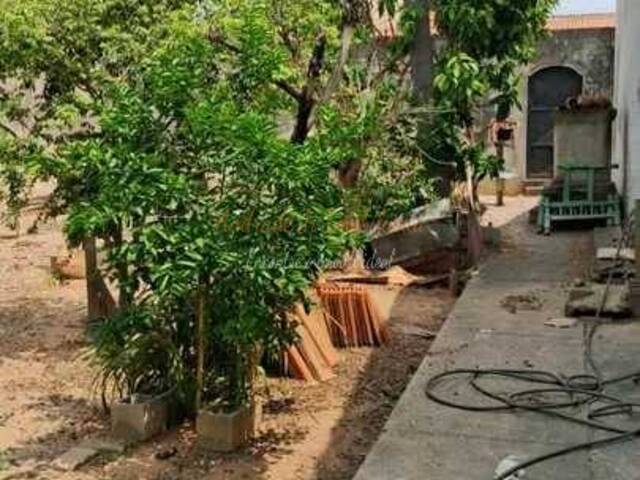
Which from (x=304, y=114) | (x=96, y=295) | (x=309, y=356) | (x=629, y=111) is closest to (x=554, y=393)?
(x=309, y=356)

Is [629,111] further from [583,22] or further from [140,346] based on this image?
[140,346]

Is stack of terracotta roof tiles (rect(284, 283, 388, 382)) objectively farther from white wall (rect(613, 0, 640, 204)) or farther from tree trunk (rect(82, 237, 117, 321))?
white wall (rect(613, 0, 640, 204))

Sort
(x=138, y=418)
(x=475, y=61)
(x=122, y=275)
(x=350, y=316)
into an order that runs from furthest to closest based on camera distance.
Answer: (x=475, y=61) < (x=350, y=316) < (x=138, y=418) < (x=122, y=275)

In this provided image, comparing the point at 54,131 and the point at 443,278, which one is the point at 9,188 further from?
the point at 443,278

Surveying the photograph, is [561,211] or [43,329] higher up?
[561,211]

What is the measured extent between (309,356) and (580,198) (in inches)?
258

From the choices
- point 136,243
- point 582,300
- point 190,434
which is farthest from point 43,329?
point 582,300

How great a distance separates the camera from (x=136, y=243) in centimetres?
424

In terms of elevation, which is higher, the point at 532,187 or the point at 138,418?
the point at 532,187

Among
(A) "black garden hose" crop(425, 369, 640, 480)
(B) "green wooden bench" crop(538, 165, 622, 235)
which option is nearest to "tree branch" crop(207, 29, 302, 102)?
(A) "black garden hose" crop(425, 369, 640, 480)

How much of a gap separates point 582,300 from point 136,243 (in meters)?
3.55

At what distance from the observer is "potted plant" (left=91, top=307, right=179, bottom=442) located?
4.68 metres

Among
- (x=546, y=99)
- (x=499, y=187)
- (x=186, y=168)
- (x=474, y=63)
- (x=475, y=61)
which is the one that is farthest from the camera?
(x=546, y=99)

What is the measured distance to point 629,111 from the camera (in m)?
10.9
